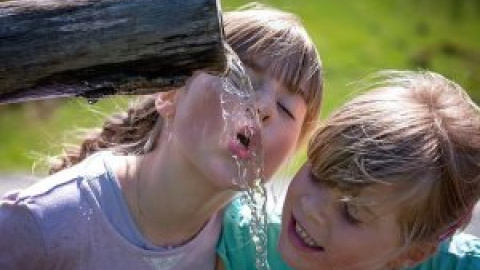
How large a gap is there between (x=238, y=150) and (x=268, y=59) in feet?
0.80

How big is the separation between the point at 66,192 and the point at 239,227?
441 millimetres

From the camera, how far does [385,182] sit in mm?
2559

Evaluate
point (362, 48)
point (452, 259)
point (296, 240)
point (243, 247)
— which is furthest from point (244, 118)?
point (362, 48)

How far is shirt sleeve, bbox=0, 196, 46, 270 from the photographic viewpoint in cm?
264

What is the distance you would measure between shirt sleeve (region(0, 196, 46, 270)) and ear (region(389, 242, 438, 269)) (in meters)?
0.78

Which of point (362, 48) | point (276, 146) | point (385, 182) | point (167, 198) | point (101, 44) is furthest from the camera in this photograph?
point (362, 48)

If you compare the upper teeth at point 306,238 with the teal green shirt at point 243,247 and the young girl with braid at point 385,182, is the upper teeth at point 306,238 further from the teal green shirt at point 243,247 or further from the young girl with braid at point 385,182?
the teal green shirt at point 243,247

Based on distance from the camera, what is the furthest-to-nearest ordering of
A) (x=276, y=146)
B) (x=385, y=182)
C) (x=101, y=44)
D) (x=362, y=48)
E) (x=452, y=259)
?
(x=362, y=48), (x=452, y=259), (x=276, y=146), (x=385, y=182), (x=101, y=44)

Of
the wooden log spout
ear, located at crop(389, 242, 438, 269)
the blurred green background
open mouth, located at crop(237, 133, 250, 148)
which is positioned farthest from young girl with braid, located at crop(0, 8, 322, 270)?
the blurred green background

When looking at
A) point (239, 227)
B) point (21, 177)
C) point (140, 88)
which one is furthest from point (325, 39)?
point (140, 88)

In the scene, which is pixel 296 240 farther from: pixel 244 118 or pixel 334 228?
pixel 244 118

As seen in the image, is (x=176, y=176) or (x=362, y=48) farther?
(x=362, y=48)

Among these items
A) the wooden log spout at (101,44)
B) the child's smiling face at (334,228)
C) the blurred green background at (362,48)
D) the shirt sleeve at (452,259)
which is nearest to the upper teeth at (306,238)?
the child's smiling face at (334,228)

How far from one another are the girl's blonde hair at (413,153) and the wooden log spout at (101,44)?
2.15 ft
